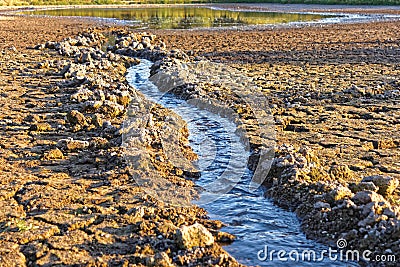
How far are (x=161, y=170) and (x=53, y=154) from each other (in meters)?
1.99

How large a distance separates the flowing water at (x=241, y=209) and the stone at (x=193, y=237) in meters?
0.37

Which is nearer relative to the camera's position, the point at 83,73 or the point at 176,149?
the point at 176,149

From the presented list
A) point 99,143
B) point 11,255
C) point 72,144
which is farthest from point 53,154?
point 11,255

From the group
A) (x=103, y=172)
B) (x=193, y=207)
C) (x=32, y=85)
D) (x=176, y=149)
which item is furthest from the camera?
(x=32, y=85)

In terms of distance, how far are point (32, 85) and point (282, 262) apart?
10901mm

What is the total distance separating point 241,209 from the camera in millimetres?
6648

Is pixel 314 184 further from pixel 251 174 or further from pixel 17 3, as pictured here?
pixel 17 3

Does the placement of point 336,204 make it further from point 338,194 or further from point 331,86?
point 331,86

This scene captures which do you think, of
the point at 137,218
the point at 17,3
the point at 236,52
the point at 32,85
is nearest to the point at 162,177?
the point at 137,218

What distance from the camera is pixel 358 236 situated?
5.38 meters

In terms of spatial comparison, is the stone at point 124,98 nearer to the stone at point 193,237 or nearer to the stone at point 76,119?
the stone at point 76,119

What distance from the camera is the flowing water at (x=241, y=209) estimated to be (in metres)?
5.52

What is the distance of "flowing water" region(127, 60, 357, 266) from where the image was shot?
18.1 feet

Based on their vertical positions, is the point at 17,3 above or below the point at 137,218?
above
